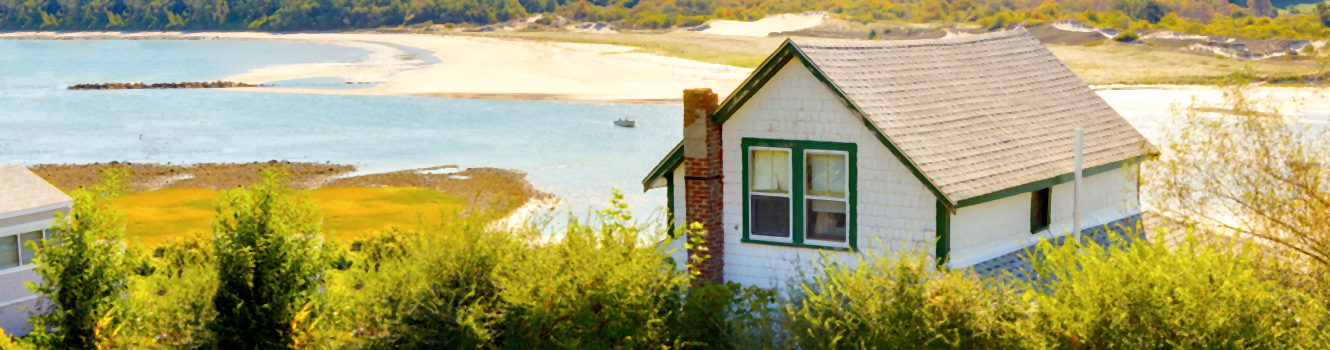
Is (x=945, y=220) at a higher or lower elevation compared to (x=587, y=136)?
higher

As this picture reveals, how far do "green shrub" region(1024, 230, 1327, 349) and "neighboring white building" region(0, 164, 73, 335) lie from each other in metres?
19.6

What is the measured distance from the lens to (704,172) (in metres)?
19.9

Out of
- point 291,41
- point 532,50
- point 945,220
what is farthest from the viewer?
point 291,41

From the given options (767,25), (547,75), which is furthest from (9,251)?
(767,25)

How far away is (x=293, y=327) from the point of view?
62.3 ft

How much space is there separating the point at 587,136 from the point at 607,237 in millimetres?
52407

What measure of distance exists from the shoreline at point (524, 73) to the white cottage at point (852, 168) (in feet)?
200

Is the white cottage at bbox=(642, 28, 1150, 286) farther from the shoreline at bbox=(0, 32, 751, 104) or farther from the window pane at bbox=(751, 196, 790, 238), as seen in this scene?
the shoreline at bbox=(0, 32, 751, 104)

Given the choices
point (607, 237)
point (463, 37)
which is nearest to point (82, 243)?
point (607, 237)

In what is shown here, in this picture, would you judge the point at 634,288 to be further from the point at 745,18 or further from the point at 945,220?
the point at 745,18

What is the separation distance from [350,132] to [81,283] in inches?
2205

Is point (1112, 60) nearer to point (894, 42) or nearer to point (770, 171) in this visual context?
point (894, 42)

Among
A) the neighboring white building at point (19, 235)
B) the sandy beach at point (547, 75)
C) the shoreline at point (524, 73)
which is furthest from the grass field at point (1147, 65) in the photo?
the neighboring white building at point (19, 235)

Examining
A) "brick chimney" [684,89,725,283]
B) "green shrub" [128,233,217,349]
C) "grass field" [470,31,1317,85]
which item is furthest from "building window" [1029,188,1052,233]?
"grass field" [470,31,1317,85]
